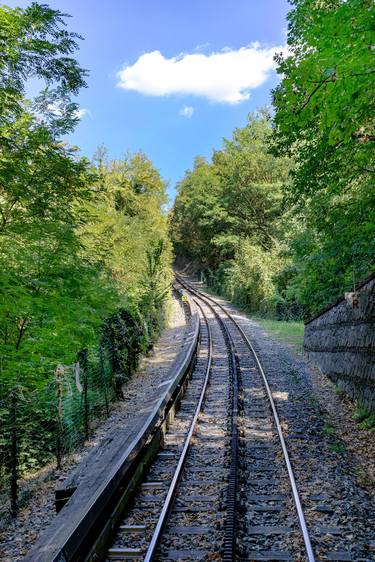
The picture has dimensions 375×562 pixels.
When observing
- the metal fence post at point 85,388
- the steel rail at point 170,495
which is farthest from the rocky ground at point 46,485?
the steel rail at point 170,495

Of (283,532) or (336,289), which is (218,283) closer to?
(336,289)

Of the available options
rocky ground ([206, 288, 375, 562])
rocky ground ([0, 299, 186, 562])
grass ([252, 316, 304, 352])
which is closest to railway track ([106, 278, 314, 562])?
rocky ground ([206, 288, 375, 562])

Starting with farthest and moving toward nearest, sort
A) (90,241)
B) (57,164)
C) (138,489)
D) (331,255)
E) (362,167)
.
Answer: (90,241)
(331,255)
(362,167)
(57,164)
(138,489)

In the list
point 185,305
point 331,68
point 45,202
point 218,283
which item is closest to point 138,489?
point 45,202

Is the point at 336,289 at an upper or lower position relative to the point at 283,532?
upper

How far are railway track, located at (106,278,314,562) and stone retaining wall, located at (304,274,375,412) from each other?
85.2 inches

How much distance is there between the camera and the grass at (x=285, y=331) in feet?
69.1

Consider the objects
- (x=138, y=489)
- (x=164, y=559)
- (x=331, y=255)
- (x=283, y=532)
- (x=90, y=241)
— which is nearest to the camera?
(x=164, y=559)

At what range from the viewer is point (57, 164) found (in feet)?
25.0

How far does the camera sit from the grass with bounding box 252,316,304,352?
21050 millimetres

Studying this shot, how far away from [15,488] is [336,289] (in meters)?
12.4

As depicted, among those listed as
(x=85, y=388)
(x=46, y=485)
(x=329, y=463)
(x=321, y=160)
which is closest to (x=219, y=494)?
(x=329, y=463)

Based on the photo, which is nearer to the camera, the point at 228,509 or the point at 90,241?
the point at 228,509

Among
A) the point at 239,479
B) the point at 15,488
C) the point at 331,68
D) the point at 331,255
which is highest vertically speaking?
the point at 331,68
